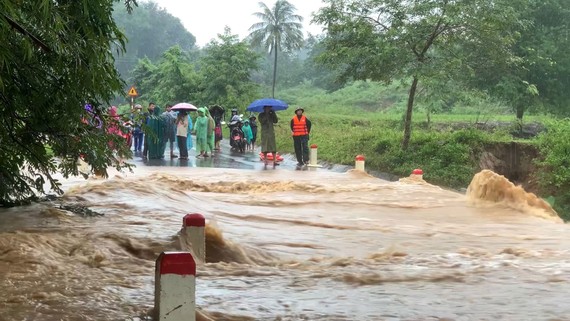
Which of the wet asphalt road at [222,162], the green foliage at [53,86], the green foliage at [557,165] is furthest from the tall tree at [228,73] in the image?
the green foliage at [53,86]

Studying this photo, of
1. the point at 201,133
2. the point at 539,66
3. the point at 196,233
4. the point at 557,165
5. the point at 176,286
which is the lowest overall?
the point at 196,233

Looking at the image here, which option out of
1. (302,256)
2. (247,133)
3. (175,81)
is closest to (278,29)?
(175,81)

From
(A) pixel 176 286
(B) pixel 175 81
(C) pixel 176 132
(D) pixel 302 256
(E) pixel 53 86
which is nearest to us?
(A) pixel 176 286

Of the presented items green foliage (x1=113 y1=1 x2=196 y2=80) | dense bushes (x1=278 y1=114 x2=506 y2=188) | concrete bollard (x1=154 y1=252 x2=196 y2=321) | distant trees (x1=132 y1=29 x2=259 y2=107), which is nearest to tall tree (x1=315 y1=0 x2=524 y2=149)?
dense bushes (x1=278 y1=114 x2=506 y2=188)

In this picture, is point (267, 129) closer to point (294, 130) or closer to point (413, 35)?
point (294, 130)

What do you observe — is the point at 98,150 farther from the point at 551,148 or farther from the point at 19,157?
the point at 551,148

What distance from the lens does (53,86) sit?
18.5ft

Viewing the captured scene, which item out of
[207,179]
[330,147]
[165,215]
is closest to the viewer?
[165,215]

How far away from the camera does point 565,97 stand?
26.6m

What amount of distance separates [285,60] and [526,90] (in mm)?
45478

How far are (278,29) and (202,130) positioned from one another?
3442 centimetres

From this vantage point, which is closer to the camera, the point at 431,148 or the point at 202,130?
the point at 202,130

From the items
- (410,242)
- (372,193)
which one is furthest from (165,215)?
(372,193)

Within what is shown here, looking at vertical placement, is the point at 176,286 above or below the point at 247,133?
below
